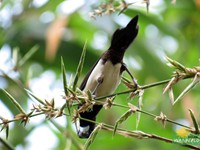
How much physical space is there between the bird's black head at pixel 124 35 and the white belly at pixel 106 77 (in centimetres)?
5

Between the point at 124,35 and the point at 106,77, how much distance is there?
0.41 ft

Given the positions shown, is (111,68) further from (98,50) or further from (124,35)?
(98,50)

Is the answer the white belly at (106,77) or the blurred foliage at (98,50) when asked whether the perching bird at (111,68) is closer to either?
the white belly at (106,77)

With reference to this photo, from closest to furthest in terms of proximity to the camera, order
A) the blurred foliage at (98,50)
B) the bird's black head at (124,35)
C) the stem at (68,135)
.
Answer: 1. the bird's black head at (124,35)
2. the stem at (68,135)
3. the blurred foliage at (98,50)

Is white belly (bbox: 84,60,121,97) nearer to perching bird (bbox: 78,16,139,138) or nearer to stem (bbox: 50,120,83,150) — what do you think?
perching bird (bbox: 78,16,139,138)

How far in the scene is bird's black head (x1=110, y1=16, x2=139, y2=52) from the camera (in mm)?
1143

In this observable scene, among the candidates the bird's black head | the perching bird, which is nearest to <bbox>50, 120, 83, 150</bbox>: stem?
the perching bird

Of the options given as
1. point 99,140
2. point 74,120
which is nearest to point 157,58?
point 99,140

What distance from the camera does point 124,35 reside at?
121 cm

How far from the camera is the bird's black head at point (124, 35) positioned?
1143 mm

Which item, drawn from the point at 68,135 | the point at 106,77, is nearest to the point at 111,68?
the point at 106,77

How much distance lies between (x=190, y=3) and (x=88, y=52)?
52 cm

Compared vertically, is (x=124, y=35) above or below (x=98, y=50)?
above

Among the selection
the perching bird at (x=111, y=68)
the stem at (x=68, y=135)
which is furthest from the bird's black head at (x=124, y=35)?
the stem at (x=68, y=135)
